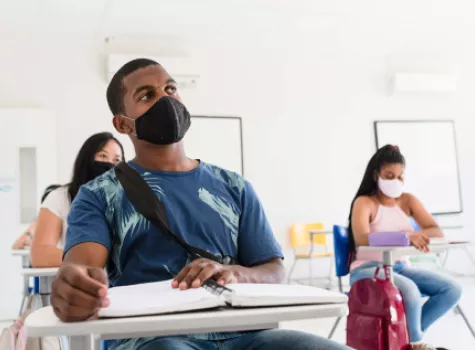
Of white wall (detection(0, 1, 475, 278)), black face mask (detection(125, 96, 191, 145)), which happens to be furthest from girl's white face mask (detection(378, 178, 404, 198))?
white wall (detection(0, 1, 475, 278))

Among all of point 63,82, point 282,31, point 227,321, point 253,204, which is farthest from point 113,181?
point 282,31

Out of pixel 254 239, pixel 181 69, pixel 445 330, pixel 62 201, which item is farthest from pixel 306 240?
pixel 254 239

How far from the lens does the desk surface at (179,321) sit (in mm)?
749

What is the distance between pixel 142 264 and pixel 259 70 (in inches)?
240

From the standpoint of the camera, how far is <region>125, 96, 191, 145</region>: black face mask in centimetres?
144

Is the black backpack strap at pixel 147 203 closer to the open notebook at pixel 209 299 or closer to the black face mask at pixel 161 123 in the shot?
the black face mask at pixel 161 123

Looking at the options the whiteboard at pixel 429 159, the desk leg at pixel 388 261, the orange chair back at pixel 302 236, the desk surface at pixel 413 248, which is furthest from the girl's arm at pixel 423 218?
the whiteboard at pixel 429 159

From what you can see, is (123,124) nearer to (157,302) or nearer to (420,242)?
(157,302)

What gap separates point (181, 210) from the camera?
135 cm

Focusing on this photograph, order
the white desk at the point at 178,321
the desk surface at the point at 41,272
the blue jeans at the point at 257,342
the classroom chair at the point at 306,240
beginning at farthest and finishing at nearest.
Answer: the classroom chair at the point at 306,240 → the desk surface at the point at 41,272 → the blue jeans at the point at 257,342 → the white desk at the point at 178,321

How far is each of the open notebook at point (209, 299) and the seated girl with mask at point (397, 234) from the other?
6.83ft

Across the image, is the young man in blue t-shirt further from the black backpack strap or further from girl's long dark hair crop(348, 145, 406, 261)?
girl's long dark hair crop(348, 145, 406, 261)

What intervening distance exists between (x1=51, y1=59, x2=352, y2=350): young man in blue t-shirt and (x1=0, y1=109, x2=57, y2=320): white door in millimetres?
4825

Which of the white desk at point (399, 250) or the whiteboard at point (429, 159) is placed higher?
the whiteboard at point (429, 159)
